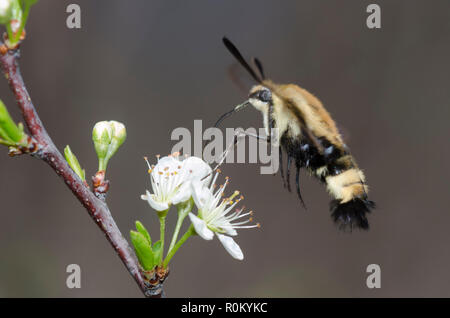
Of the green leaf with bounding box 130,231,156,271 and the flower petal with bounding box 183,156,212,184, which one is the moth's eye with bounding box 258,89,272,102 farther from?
the green leaf with bounding box 130,231,156,271

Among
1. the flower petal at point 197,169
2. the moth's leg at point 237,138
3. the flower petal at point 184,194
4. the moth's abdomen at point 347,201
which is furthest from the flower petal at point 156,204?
the moth's abdomen at point 347,201

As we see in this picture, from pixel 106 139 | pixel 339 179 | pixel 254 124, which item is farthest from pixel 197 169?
pixel 254 124

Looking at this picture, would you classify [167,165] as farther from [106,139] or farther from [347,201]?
[347,201]

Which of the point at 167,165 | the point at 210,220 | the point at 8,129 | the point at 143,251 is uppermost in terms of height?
the point at 167,165

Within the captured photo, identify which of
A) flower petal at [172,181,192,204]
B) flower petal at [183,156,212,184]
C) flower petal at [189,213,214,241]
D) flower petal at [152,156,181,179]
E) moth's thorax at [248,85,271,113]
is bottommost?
flower petal at [189,213,214,241]

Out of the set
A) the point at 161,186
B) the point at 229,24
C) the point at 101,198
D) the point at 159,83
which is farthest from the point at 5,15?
the point at 229,24

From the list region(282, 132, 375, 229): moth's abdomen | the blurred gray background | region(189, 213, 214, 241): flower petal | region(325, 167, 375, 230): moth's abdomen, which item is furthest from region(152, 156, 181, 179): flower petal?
the blurred gray background
